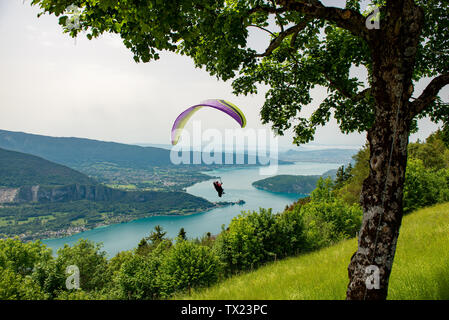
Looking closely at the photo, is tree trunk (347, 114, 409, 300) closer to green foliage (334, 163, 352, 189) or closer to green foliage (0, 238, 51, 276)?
green foliage (0, 238, 51, 276)

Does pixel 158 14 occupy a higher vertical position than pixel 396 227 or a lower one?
higher

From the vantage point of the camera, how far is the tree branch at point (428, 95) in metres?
3.59

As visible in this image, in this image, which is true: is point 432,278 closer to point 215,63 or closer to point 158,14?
point 215,63

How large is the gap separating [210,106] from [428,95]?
21.9 feet

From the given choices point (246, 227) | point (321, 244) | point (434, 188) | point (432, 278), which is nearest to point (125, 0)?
point (432, 278)

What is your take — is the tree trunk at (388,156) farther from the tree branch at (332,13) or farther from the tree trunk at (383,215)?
the tree branch at (332,13)

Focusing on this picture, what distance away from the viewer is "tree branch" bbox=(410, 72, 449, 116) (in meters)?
3.59

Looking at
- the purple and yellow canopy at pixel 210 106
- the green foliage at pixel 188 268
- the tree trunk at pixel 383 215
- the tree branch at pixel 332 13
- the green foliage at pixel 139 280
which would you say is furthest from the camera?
the green foliage at pixel 139 280

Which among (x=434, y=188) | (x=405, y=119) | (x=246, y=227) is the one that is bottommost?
(x=246, y=227)

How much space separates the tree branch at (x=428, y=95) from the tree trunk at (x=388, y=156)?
0.18m
